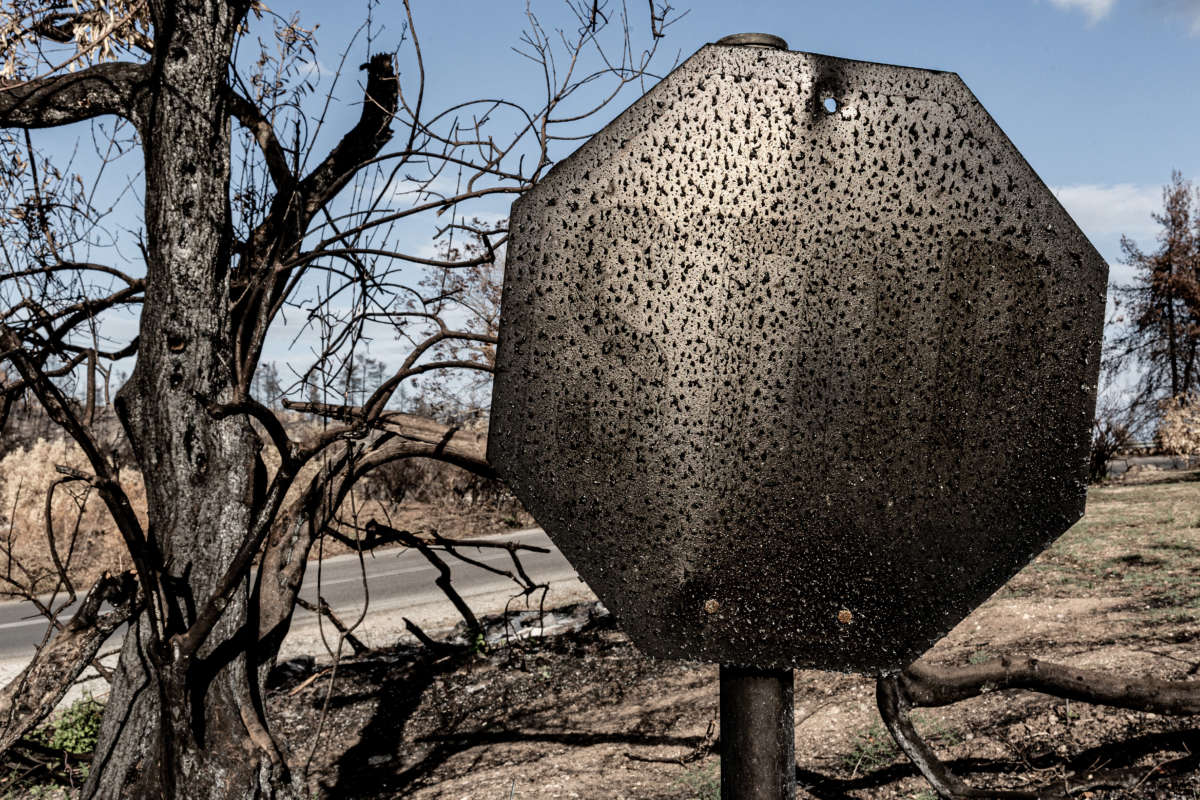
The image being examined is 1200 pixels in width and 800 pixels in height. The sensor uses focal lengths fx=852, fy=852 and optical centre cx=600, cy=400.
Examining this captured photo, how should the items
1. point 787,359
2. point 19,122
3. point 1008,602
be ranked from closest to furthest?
point 787,359
point 19,122
point 1008,602

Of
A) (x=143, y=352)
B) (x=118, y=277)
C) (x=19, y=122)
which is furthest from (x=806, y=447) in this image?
(x=19, y=122)

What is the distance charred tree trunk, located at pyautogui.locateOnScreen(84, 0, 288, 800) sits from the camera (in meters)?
3.52

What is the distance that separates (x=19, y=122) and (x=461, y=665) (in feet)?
14.4

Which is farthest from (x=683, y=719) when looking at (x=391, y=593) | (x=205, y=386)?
(x=391, y=593)

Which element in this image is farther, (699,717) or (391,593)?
(391,593)

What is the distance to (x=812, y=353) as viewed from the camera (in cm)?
113

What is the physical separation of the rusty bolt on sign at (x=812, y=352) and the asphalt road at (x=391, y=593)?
6.37m

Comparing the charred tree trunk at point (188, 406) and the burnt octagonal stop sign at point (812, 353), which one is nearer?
the burnt octagonal stop sign at point (812, 353)

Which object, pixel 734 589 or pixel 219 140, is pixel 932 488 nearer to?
pixel 734 589

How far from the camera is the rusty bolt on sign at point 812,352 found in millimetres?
1126

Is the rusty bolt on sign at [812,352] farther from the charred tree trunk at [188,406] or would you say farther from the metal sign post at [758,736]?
the charred tree trunk at [188,406]

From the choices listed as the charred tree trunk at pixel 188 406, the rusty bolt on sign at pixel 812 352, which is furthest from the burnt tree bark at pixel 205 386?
the rusty bolt on sign at pixel 812 352

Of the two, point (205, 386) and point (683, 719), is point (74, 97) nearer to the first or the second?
point (205, 386)

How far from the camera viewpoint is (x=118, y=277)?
423cm
